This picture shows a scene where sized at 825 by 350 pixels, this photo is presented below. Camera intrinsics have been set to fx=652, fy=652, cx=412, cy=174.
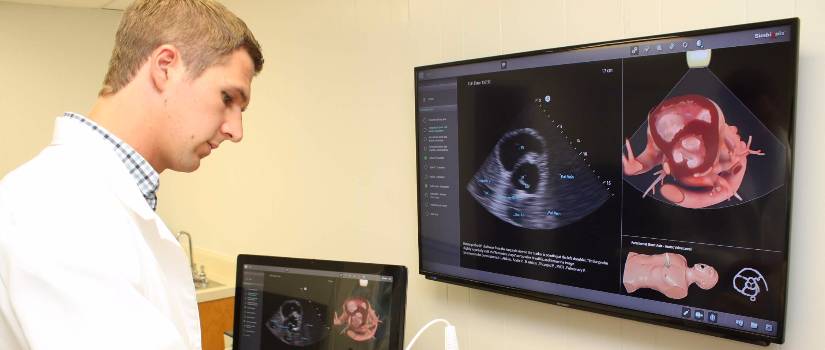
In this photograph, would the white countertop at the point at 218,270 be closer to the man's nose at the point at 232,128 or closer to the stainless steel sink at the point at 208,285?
the stainless steel sink at the point at 208,285

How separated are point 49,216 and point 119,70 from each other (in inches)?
11.9

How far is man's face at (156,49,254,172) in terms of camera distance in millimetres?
1044

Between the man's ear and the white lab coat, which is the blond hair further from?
the white lab coat

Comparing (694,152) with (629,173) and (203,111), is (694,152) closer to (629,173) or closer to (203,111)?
(629,173)

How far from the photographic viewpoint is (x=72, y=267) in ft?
2.69

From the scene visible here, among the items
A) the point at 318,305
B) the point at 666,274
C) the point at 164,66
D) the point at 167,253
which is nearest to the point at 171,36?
the point at 164,66

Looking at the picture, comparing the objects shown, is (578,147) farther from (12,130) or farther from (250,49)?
(12,130)

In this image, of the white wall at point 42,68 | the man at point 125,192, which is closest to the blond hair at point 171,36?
the man at point 125,192

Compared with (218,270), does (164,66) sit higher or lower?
higher

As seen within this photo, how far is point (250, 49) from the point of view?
1.15m

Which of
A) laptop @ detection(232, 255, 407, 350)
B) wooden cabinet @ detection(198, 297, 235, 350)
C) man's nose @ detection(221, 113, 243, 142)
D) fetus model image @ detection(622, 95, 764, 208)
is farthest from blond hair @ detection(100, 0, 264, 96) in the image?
wooden cabinet @ detection(198, 297, 235, 350)

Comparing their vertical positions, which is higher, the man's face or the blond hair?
the blond hair

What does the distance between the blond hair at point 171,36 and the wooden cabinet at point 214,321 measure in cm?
169

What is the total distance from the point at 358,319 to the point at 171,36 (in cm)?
81
